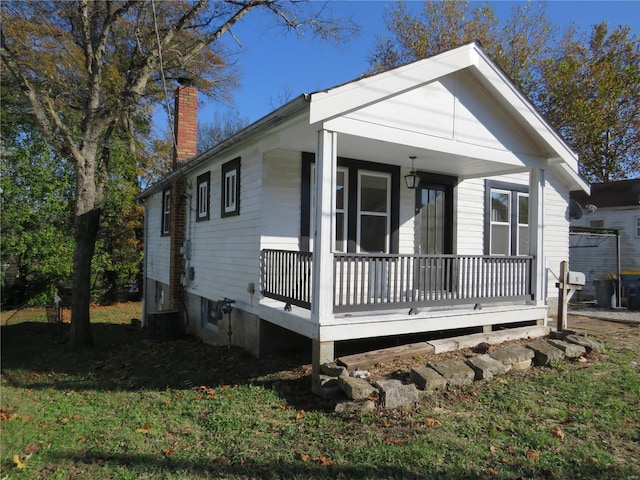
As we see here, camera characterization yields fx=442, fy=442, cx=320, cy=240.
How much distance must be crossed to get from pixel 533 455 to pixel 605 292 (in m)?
12.1

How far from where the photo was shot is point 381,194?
866 cm

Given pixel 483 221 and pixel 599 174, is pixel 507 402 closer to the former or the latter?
pixel 483 221

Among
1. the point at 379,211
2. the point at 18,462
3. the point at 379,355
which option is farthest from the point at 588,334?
the point at 18,462

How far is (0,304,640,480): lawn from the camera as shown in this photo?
3.76 metres

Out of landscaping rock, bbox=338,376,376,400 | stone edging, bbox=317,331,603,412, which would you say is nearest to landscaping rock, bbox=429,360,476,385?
stone edging, bbox=317,331,603,412

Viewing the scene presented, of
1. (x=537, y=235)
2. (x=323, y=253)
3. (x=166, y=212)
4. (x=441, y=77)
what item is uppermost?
(x=441, y=77)

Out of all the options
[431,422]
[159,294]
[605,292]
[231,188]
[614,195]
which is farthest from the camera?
[614,195]

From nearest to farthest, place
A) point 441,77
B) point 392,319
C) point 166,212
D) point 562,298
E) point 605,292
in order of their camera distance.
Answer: point 392,319
point 441,77
point 562,298
point 166,212
point 605,292

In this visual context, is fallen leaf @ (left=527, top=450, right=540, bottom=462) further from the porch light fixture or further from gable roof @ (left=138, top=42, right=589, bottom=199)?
the porch light fixture

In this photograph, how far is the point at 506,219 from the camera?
10570 millimetres

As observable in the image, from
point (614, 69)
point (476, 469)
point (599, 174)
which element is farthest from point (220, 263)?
point (599, 174)

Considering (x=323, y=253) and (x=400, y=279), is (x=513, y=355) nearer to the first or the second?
(x=400, y=279)

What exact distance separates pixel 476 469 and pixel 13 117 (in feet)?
70.6

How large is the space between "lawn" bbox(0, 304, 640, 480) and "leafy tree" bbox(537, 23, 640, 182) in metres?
18.1
